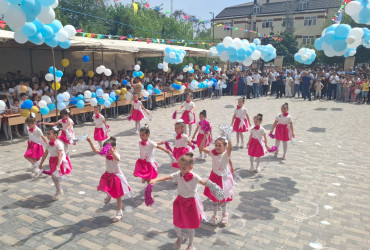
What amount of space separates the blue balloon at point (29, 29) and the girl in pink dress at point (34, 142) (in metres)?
1.93

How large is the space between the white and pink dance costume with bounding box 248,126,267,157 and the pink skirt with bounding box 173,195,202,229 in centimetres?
341

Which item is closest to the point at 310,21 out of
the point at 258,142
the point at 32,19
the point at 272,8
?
the point at 272,8

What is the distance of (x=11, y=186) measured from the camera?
20.9 feet

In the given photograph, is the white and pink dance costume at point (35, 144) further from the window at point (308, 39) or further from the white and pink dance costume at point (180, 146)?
the window at point (308, 39)

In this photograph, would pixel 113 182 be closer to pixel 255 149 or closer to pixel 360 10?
pixel 255 149

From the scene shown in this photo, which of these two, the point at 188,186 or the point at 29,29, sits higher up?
the point at 29,29

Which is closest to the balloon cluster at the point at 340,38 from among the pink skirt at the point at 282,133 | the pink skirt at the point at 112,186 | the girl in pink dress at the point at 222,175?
the pink skirt at the point at 282,133

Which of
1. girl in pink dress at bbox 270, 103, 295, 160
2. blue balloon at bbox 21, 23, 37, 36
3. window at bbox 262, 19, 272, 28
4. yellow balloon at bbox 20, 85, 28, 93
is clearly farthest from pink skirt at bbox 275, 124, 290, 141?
window at bbox 262, 19, 272, 28

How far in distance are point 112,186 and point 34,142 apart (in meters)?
3.04

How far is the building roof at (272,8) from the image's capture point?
143 feet

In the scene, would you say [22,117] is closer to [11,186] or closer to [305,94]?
[11,186]

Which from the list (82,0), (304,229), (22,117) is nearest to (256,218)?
(304,229)

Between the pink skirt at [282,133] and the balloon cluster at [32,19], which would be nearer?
the balloon cluster at [32,19]

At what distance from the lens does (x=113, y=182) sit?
4977 mm
